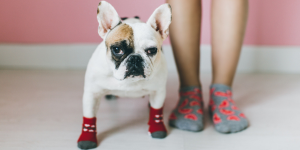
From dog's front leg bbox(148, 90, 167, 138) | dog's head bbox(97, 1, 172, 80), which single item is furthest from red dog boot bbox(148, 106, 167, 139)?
dog's head bbox(97, 1, 172, 80)

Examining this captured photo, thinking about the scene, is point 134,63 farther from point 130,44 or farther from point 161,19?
point 161,19

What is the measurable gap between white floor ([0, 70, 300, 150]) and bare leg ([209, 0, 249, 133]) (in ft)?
0.19

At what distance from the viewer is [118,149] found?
35.0 inches

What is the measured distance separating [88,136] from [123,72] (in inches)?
10.3

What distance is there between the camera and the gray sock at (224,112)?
993 mm

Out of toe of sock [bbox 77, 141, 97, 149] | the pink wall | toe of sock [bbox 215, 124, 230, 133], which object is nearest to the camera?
toe of sock [bbox 77, 141, 97, 149]

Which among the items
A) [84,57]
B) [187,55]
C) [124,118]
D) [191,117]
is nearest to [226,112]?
[191,117]

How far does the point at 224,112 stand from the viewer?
105 centimetres

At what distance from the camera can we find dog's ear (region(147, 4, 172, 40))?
792 millimetres

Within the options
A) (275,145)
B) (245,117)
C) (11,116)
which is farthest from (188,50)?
(11,116)

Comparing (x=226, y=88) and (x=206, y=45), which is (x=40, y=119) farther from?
(x=206, y=45)

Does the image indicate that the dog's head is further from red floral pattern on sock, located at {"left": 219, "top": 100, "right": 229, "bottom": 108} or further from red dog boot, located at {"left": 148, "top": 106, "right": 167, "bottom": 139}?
red floral pattern on sock, located at {"left": 219, "top": 100, "right": 229, "bottom": 108}

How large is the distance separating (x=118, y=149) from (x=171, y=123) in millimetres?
234

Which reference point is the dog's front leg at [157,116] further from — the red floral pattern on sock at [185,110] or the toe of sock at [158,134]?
the red floral pattern on sock at [185,110]
